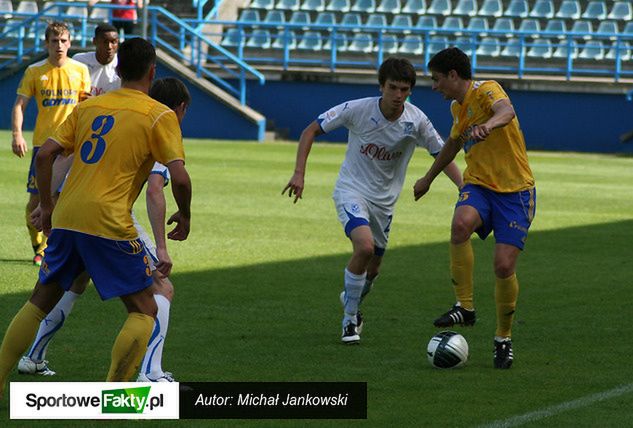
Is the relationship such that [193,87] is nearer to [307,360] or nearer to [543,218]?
[543,218]

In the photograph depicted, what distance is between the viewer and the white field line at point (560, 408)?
626cm

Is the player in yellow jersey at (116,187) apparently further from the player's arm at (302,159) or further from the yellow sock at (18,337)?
the player's arm at (302,159)

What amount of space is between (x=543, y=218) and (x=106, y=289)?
1072cm

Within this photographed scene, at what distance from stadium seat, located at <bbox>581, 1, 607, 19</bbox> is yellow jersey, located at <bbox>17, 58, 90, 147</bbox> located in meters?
23.9

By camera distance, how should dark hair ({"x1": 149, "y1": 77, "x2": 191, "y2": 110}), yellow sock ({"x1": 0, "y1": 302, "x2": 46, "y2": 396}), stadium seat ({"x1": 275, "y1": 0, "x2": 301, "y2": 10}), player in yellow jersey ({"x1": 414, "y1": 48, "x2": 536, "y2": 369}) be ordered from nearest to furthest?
1. yellow sock ({"x1": 0, "y1": 302, "x2": 46, "y2": 396})
2. dark hair ({"x1": 149, "y1": 77, "x2": 191, "y2": 110})
3. player in yellow jersey ({"x1": 414, "y1": 48, "x2": 536, "y2": 369})
4. stadium seat ({"x1": 275, "y1": 0, "x2": 301, "y2": 10})

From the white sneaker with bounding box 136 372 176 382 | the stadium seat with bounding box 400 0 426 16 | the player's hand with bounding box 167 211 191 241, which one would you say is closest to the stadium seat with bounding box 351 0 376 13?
the stadium seat with bounding box 400 0 426 16

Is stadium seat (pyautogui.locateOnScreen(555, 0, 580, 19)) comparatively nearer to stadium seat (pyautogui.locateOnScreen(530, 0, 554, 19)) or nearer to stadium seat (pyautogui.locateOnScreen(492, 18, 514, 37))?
stadium seat (pyautogui.locateOnScreen(530, 0, 554, 19))

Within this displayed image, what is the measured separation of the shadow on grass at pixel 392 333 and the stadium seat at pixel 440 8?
2247 cm

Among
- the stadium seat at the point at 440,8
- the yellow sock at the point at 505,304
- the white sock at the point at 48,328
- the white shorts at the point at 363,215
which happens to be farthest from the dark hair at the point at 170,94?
the stadium seat at the point at 440,8

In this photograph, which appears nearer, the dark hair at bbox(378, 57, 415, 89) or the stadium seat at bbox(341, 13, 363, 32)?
the dark hair at bbox(378, 57, 415, 89)

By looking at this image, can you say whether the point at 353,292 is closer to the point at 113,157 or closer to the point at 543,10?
the point at 113,157

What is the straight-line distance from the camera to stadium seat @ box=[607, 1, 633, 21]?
3362cm

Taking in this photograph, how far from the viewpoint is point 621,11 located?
33.8 m

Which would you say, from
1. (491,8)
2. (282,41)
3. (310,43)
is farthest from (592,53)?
(282,41)
